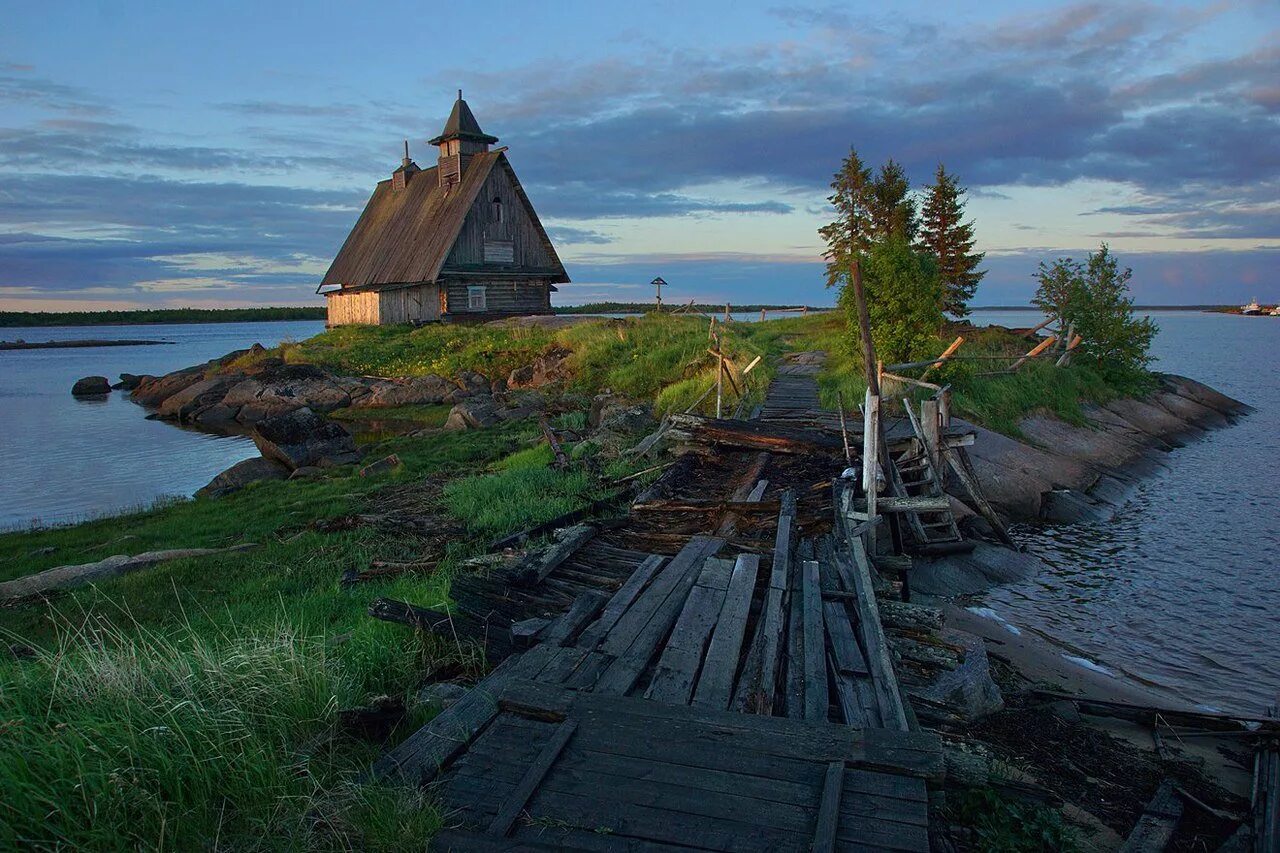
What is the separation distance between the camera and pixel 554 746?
4.51 m

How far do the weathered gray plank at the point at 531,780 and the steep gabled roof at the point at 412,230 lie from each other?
A: 35079 millimetres

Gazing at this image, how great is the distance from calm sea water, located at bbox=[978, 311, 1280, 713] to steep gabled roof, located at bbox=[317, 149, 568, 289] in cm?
3064

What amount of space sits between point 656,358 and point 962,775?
22327 mm

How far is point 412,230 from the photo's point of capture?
137ft

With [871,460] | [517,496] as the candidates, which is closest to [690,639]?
[871,460]

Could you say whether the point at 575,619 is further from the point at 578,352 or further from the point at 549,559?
the point at 578,352

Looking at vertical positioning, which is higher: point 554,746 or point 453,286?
point 453,286

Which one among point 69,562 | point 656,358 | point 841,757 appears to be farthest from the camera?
point 656,358

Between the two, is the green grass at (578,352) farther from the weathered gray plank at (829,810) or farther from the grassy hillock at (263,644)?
the weathered gray plank at (829,810)

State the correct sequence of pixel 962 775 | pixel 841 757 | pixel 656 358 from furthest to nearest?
1. pixel 656 358
2. pixel 962 775
3. pixel 841 757

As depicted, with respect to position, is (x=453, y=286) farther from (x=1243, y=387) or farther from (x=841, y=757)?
(x=1243, y=387)

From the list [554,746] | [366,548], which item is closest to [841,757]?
[554,746]

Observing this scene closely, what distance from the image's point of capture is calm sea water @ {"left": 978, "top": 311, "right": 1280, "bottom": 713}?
9.35m

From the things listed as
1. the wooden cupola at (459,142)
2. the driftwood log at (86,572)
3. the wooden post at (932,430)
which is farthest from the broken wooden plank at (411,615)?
the wooden cupola at (459,142)
